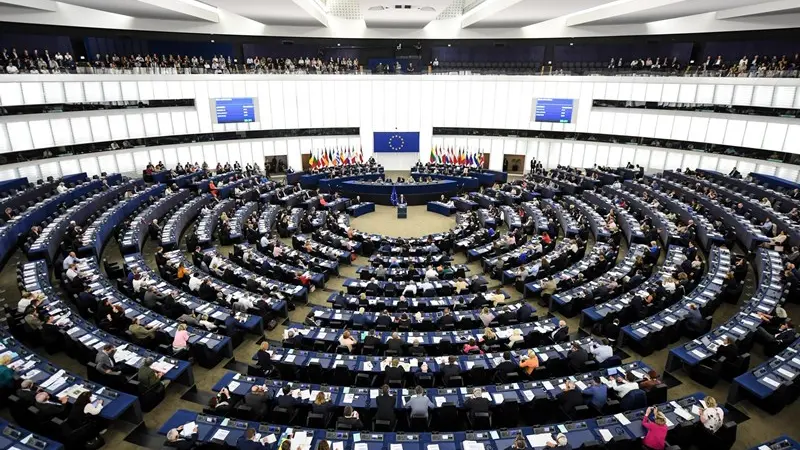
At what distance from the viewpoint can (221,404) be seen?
10.2 metres

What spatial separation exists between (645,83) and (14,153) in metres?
44.2

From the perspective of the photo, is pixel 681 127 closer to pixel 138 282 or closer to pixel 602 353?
pixel 602 353

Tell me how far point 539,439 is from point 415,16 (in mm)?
29858

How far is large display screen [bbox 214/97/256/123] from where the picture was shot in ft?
121

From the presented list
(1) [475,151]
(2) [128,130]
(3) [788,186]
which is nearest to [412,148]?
(1) [475,151]

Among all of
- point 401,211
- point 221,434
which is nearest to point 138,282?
point 221,434

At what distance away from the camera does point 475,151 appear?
4219 cm

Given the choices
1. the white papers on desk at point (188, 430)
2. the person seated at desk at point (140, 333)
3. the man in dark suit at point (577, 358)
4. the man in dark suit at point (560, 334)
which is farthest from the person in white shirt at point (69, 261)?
the man in dark suit at point (577, 358)

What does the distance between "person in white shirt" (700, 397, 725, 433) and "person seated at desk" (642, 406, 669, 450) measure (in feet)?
2.76

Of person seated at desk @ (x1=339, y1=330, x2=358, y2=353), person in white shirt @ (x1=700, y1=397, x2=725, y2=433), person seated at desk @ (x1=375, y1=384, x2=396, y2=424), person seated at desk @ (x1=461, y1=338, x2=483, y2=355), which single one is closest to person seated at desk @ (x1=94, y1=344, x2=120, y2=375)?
person seated at desk @ (x1=339, y1=330, x2=358, y2=353)

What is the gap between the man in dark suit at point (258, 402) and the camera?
9.99 meters

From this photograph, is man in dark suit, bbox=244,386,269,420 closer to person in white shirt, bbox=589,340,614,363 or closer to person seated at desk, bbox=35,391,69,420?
person seated at desk, bbox=35,391,69,420

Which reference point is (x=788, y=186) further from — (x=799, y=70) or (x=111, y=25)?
(x=111, y=25)

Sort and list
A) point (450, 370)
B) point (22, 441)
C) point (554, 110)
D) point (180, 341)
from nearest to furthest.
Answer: point (22, 441), point (450, 370), point (180, 341), point (554, 110)
